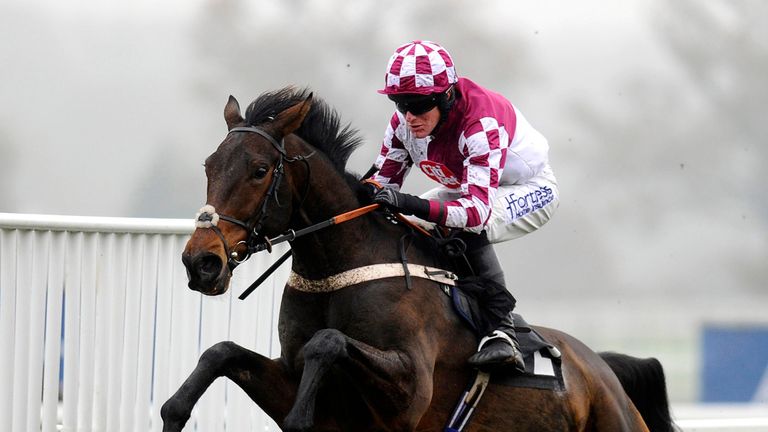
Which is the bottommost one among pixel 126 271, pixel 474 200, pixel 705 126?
pixel 126 271

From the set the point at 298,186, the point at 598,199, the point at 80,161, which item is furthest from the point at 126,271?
the point at 598,199

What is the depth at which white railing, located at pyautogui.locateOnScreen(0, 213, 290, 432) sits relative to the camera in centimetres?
543

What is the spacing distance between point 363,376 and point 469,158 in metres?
0.91

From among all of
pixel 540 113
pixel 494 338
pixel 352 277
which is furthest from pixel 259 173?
pixel 540 113

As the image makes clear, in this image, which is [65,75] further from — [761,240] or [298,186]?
[761,240]

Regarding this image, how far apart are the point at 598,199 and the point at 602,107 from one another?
1.80ft

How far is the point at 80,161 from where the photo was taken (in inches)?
220

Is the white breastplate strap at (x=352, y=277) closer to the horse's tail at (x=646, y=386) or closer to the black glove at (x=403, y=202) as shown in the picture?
the black glove at (x=403, y=202)

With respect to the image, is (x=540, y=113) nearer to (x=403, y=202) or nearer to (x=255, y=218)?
(x=403, y=202)

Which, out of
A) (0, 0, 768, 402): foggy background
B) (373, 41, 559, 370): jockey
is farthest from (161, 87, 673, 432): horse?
(0, 0, 768, 402): foggy background

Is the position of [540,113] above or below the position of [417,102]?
A: above

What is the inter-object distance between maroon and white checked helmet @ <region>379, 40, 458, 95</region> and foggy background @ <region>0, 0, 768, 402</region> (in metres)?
1.74

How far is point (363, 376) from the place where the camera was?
3.81 m

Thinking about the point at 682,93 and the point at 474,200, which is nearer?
the point at 474,200
